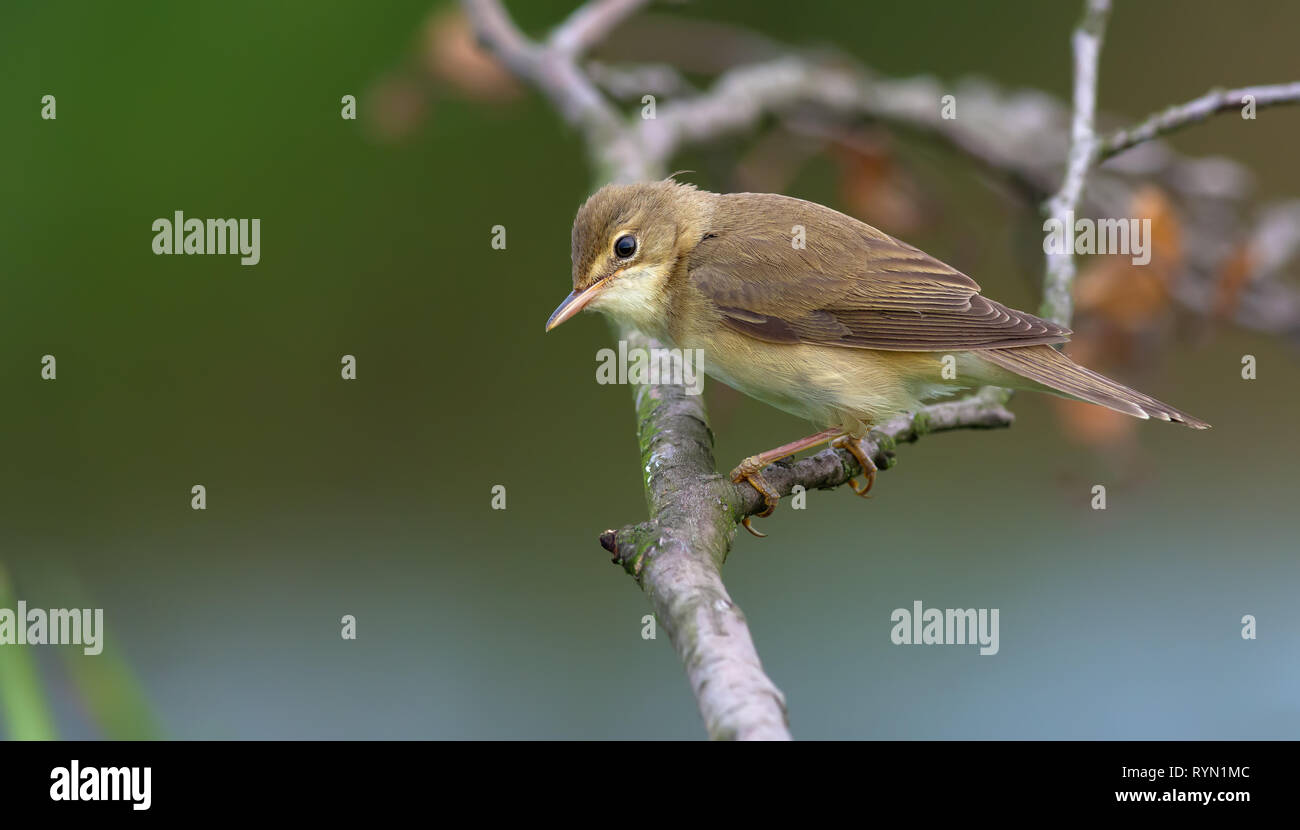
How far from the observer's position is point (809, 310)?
3119 millimetres

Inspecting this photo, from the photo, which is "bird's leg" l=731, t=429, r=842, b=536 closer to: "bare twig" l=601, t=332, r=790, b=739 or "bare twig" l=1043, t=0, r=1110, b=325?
"bare twig" l=601, t=332, r=790, b=739

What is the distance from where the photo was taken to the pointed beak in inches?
121

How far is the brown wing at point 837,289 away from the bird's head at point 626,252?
11 cm

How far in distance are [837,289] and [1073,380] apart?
25.8 inches

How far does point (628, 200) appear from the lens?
316 cm

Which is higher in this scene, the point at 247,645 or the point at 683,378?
the point at 683,378

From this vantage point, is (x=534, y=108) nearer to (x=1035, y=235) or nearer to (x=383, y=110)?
(x=383, y=110)

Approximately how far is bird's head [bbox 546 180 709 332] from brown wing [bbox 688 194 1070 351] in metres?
0.11

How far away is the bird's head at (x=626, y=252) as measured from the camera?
316 cm
